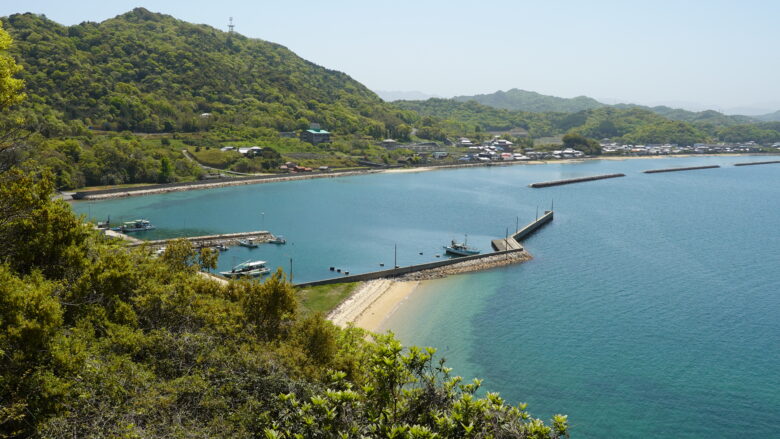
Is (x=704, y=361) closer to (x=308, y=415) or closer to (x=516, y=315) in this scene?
(x=516, y=315)

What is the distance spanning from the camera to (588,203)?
6322cm

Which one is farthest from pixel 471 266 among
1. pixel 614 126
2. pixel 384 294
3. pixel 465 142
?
pixel 614 126

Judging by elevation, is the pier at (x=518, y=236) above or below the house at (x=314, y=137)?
below

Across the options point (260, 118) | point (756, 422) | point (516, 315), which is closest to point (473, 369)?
point (516, 315)

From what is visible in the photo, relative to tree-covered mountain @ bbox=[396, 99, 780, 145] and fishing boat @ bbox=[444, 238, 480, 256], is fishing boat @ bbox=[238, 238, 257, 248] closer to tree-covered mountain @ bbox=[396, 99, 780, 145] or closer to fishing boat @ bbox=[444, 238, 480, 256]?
fishing boat @ bbox=[444, 238, 480, 256]

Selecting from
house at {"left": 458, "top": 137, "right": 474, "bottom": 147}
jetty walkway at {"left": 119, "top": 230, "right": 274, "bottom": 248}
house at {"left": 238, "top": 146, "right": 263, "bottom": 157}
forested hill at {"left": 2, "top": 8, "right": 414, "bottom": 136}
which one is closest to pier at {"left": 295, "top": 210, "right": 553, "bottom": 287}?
jetty walkway at {"left": 119, "top": 230, "right": 274, "bottom": 248}

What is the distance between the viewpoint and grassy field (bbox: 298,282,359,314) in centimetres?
2627

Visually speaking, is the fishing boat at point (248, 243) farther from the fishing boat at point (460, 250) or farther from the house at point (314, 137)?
the house at point (314, 137)

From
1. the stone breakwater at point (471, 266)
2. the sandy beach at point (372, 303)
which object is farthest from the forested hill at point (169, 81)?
the sandy beach at point (372, 303)

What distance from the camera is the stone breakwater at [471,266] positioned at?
33.0 m

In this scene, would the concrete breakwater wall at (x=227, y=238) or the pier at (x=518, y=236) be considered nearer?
the concrete breakwater wall at (x=227, y=238)

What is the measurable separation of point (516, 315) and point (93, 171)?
171 feet

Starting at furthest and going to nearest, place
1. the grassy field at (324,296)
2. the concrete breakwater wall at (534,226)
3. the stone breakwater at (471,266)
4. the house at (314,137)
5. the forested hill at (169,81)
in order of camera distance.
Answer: the house at (314,137) → the forested hill at (169,81) → the concrete breakwater wall at (534,226) → the stone breakwater at (471,266) → the grassy field at (324,296)

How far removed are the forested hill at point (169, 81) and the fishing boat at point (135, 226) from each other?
45752 millimetres
